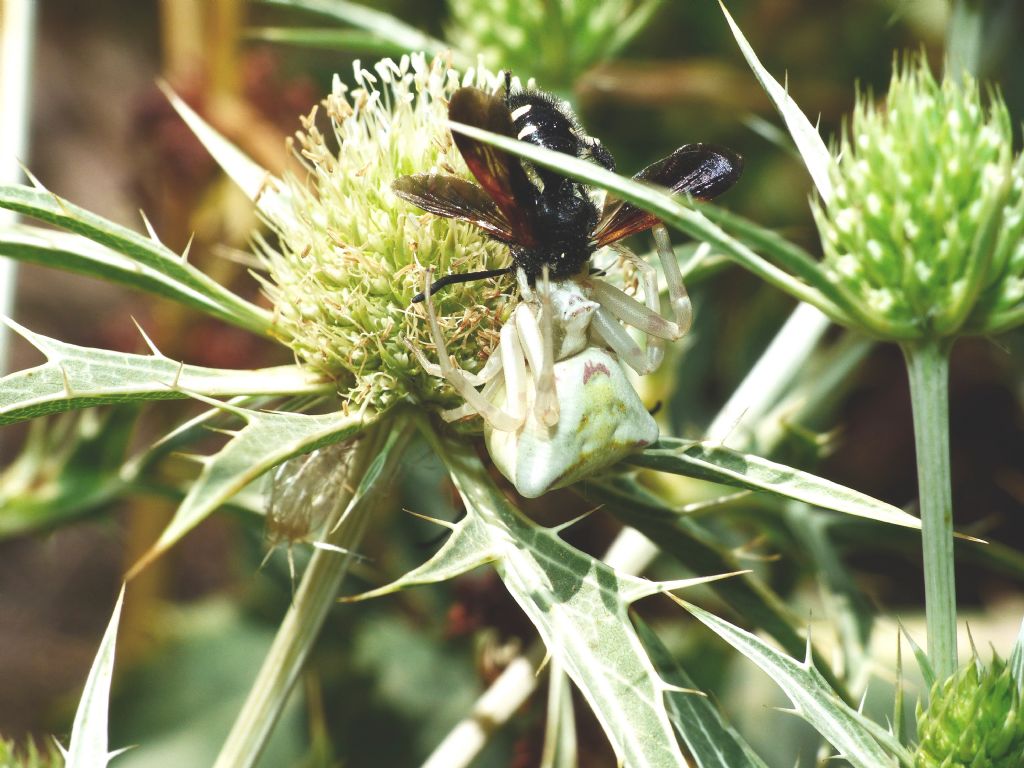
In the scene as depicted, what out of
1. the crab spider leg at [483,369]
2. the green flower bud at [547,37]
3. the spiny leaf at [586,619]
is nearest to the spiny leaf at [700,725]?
the spiny leaf at [586,619]

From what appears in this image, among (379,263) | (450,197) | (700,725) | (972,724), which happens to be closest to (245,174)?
(379,263)

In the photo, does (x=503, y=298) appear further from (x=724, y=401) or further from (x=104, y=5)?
(x=104, y=5)

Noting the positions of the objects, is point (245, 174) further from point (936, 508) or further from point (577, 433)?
point (936, 508)

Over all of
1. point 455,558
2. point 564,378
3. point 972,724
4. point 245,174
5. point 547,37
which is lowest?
point 972,724

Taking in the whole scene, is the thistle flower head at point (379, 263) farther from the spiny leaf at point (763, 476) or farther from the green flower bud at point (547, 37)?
the green flower bud at point (547, 37)

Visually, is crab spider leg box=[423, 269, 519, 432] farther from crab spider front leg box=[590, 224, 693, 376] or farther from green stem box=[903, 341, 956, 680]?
green stem box=[903, 341, 956, 680]

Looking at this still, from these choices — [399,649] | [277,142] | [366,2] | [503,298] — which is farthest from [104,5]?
[503,298]

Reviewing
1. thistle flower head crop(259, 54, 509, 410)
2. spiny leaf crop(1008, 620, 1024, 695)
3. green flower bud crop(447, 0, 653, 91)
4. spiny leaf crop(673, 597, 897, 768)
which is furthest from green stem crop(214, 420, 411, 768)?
green flower bud crop(447, 0, 653, 91)
